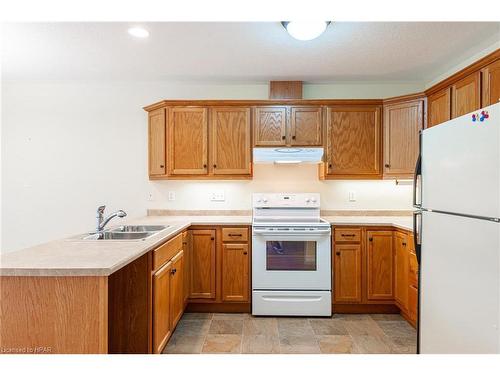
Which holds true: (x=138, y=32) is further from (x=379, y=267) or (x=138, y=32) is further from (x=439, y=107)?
(x=379, y=267)

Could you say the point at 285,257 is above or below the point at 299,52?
below

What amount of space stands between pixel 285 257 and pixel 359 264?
0.74 m

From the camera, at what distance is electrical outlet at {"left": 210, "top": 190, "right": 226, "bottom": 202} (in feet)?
10.8

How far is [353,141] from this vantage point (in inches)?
118

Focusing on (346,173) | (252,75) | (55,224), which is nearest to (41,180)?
(55,224)

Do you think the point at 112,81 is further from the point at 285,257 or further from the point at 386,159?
the point at 386,159

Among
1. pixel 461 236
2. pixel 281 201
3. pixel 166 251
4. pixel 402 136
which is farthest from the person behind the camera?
pixel 281 201

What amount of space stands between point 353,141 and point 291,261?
1445 millimetres

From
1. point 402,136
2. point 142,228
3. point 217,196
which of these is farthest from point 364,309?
point 142,228

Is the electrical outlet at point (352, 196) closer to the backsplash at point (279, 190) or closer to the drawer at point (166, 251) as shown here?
the backsplash at point (279, 190)

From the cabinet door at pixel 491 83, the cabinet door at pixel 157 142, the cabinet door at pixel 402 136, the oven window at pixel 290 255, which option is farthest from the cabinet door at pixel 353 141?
the cabinet door at pixel 157 142

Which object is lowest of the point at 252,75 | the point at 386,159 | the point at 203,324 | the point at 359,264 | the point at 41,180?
the point at 203,324

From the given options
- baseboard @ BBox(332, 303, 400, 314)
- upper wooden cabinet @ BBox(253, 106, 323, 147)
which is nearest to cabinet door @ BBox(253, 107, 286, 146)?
upper wooden cabinet @ BBox(253, 106, 323, 147)
